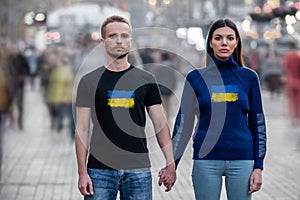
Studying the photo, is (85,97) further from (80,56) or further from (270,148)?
(80,56)

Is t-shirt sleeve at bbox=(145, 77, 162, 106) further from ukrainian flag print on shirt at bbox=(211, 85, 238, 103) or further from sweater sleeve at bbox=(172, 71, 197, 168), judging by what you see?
ukrainian flag print on shirt at bbox=(211, 85, 238, 103)

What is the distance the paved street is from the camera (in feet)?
34.5

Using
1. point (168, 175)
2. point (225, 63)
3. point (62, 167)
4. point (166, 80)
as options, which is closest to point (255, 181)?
point (168, 175)

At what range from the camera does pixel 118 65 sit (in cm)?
561

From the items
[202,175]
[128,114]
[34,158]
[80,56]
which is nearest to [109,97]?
[128,114]

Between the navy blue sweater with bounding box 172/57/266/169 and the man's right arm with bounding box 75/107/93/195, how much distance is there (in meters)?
0.68

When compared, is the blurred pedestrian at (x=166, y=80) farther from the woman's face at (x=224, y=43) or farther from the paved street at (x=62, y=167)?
the woman's face at (x=224, y=43)

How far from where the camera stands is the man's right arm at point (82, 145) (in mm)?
5500

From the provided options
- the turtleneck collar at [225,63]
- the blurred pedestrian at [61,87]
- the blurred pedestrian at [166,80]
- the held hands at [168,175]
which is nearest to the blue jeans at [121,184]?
the held hands at [168,175]

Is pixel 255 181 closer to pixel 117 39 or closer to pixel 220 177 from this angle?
pixel 220 177

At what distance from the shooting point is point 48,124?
21422 mm

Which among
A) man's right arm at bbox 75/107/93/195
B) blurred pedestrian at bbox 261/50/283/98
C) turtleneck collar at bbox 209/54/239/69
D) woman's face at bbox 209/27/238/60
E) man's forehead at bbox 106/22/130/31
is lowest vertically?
blurred pedestrian at bbox 261/50/283/98

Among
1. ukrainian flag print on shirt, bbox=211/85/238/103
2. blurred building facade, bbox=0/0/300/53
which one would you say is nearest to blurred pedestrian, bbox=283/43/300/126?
blurred building facade, bbox=0/0/300/53

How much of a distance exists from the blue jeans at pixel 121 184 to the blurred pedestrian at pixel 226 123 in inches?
13.4
